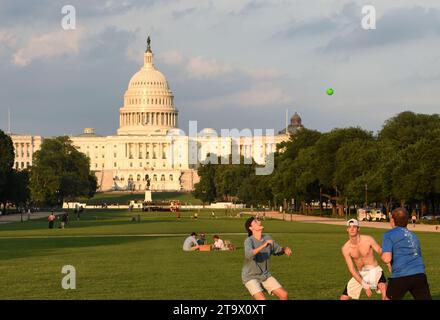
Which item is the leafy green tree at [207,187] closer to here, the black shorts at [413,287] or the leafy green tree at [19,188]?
the leafy green tree at [19,188]

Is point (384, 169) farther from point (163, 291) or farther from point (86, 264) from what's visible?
point (163, 291)

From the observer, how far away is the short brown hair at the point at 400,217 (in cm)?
1639

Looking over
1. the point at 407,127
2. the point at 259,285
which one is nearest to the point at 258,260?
the point at 259,285

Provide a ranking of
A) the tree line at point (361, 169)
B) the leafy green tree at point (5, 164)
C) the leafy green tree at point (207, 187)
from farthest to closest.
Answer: the leafy green tree at point (207, 187)
the leafy green tree at point (5, 164)
the tree line at point (361, 169)

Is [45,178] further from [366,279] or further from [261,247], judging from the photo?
[261,247]

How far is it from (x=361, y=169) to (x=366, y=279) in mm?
94231

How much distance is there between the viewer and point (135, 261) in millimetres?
37500

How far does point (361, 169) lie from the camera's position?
369ft

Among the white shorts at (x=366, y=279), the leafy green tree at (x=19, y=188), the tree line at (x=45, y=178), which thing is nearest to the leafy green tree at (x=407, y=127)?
the tree line at (x=45, y=178)

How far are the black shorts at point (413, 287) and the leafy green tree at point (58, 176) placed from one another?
132 meters

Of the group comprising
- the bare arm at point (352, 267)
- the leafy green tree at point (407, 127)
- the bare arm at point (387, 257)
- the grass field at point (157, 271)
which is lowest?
the grass field at point (157, 271)

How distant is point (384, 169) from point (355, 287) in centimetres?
8149

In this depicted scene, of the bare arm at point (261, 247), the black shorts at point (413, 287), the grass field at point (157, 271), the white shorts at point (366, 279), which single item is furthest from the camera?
the grass field at point (157, 271)
